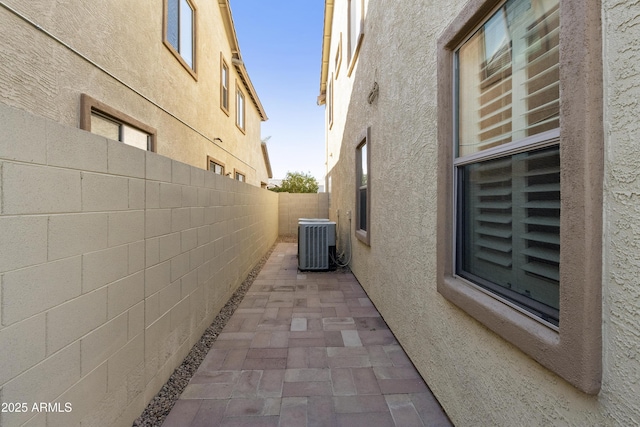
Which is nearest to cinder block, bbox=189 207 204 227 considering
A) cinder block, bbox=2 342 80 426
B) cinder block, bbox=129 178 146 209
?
cinder block, bbox=129 178 146 209

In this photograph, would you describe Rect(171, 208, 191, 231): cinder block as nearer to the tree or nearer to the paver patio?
the paver patio

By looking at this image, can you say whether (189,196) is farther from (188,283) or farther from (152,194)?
(188,283)

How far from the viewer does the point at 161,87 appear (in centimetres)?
502

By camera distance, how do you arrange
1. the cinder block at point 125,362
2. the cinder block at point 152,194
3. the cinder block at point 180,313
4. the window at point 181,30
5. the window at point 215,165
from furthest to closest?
the window at point 215,165, the window at point 181,30, the cinder block at point 180,313, the cinder block at point 152,194, the cinder block at point 125,362

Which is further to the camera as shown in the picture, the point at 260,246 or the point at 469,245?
the point at 260,246

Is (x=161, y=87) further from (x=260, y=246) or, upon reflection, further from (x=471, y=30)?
(x=471, y=30)

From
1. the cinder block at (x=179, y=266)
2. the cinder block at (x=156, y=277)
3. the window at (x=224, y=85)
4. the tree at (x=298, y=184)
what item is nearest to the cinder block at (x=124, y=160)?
the cinder block at (x=156, y=277)

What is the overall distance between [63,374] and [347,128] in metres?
5.92

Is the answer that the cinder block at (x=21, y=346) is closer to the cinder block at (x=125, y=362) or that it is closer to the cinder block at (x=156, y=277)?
the cinder block at (x=125, y=362)

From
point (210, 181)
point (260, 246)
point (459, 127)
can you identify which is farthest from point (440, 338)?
point (260, 246)

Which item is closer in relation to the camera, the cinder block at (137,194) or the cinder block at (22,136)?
the cinder block at (22,136)

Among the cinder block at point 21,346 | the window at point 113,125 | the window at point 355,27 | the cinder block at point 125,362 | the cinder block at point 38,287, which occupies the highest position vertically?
the window at point 355,27

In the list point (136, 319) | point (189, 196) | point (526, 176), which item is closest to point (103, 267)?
point (136, 319)

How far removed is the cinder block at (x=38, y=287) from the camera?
1135mm
